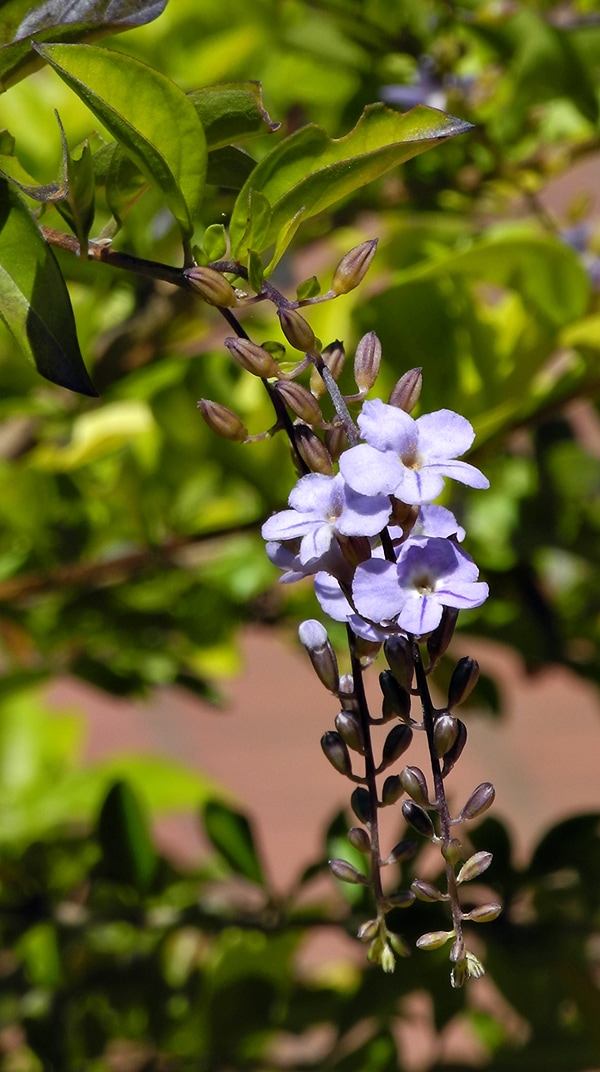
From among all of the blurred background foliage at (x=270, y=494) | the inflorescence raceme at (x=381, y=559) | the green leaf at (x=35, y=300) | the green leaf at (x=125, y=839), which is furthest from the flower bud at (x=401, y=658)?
the green leaf at (x=125, y=839)

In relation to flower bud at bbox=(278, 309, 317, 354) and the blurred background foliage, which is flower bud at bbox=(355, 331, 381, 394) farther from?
the blurred background foliage

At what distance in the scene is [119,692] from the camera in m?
0.76

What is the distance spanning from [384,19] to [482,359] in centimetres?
19

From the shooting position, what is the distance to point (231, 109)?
34 centimetres

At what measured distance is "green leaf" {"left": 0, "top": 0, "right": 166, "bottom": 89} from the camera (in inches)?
12.6

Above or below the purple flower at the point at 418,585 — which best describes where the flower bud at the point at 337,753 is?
below

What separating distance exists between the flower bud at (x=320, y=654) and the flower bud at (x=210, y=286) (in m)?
0.09

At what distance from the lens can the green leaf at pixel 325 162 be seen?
0.31 meters

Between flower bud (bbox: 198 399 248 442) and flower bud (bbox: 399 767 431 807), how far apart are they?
0.32 feet

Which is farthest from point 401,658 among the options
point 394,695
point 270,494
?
point 270,494

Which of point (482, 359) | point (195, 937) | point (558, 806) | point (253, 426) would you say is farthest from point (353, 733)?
point (558, 806)

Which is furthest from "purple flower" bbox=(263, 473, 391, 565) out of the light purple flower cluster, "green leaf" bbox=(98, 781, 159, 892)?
"green leaf" bbox=(98, 781, 159, 892)

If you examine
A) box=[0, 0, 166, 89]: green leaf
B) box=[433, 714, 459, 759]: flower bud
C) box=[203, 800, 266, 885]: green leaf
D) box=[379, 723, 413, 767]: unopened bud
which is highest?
box=[0, 0, 166, 89]: green leaf

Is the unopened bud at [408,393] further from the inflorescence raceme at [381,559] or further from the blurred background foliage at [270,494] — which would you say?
the blurred background foliage at [270,494]
